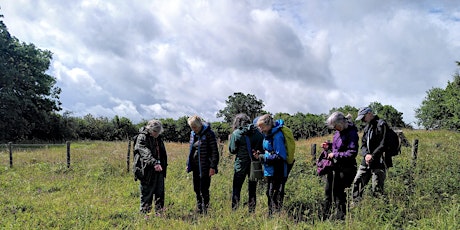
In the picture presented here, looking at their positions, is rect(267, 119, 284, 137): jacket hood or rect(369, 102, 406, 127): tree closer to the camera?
rect(267, 119, 284, 137): jacket hood

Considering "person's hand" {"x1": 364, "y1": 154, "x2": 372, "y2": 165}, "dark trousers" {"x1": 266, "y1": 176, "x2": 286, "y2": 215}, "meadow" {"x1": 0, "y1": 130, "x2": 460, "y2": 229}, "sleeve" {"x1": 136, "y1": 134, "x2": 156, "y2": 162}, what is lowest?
"meadow" {"x1": 0, "y1": 130, "x2": 460, "y2": 229}

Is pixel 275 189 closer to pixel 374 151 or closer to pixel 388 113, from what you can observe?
pixel 374 151

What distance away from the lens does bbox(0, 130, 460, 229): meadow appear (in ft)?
14.8

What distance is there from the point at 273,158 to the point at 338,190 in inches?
43.5

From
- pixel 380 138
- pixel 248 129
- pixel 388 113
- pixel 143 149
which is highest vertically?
pixel 388 113

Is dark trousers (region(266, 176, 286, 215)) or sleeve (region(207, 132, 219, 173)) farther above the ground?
sleeve (region(207, 132, 219, 173))

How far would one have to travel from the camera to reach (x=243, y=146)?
214 inches

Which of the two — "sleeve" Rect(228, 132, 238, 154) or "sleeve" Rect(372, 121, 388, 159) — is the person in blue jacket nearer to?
"sleeve" Rect(228, 132, 238, 154)

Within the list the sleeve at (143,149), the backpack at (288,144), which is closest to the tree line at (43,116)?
the sleeve at (143,149)

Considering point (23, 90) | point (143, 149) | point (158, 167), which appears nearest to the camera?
point (158, 167)

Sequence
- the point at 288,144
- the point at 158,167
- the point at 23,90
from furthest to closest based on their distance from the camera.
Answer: the point at 23,90 → the point at 158,167 → the point at 288,144

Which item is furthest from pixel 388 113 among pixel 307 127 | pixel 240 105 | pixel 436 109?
pixel 240 105

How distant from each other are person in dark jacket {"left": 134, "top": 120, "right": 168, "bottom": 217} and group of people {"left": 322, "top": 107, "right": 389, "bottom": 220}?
2769 millimetres

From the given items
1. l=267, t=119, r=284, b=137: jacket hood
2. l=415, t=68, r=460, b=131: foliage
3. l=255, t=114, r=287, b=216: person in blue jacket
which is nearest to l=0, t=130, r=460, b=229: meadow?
l=255, t=114, r=287, b=216: person in blue jacket
